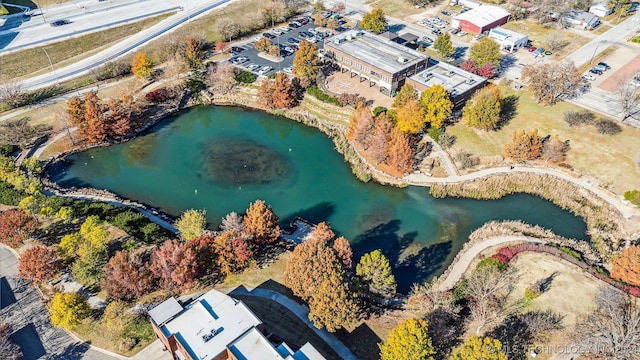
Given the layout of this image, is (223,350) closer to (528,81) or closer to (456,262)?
(456,262)

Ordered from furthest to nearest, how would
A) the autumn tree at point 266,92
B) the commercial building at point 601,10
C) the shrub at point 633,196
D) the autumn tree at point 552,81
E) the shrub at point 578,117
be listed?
the commercial building at point 601,10, the autumn tree at point 266,92, the autumn tree at point 552,81, the shrub at point 578,117, the shrub at point 633,196

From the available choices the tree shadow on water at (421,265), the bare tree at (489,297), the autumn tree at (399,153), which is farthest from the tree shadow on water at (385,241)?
the bare tree at (489,297)

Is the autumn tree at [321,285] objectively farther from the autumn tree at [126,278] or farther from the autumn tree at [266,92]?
the autumn tree at [266,92]

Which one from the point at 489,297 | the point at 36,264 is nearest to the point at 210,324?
the point at 36,264

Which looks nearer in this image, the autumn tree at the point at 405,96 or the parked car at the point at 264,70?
the autumn tree at the point at 405,96

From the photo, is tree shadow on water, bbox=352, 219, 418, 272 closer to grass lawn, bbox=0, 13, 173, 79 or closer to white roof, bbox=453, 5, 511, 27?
white roof, bbox=453, 5, 511, 27

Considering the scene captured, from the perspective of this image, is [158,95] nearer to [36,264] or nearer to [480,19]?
[36,264]

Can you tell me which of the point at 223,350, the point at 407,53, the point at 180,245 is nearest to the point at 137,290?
the point at 180,245
